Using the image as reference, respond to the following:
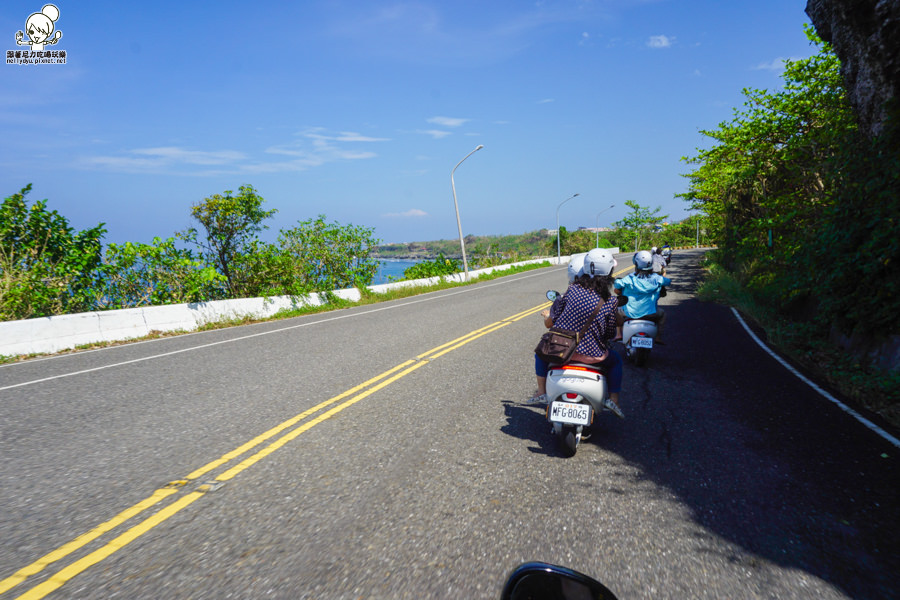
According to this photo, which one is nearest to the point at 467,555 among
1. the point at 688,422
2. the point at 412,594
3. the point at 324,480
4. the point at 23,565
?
the point at 412,594

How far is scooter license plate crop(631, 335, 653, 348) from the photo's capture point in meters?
7.16

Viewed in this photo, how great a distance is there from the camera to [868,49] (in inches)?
298

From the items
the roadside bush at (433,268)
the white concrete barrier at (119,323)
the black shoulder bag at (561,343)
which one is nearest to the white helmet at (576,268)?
the black shoulder bag at (561,343)

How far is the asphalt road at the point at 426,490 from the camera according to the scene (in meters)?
2.70

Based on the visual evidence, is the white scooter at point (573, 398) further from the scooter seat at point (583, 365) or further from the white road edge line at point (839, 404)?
the white road edge line at point (839, 404)

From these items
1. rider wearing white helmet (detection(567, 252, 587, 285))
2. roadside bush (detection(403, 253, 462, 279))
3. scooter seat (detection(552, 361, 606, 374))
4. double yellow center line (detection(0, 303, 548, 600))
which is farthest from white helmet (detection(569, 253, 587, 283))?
roadside bush (detection(403, 253, 462, 279))

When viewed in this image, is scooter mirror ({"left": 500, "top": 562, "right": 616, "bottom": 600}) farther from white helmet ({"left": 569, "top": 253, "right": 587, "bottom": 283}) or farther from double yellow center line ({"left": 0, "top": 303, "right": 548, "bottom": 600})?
white helmet ({"left": 569, "top": 253, "right": 587, "bottom": 283})

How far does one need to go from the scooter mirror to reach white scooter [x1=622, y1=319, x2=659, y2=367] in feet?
20.3

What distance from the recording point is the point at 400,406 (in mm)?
5656

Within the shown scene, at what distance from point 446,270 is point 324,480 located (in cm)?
2590

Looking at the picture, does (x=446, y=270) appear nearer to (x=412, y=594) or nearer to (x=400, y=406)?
(x=400, y=406)

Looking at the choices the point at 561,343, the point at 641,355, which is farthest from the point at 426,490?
the point at 641,355

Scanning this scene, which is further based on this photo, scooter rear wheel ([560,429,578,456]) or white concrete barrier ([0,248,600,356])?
white concrete barrier ([0,248,600,356])

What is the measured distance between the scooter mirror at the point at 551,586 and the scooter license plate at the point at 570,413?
2.65 m
